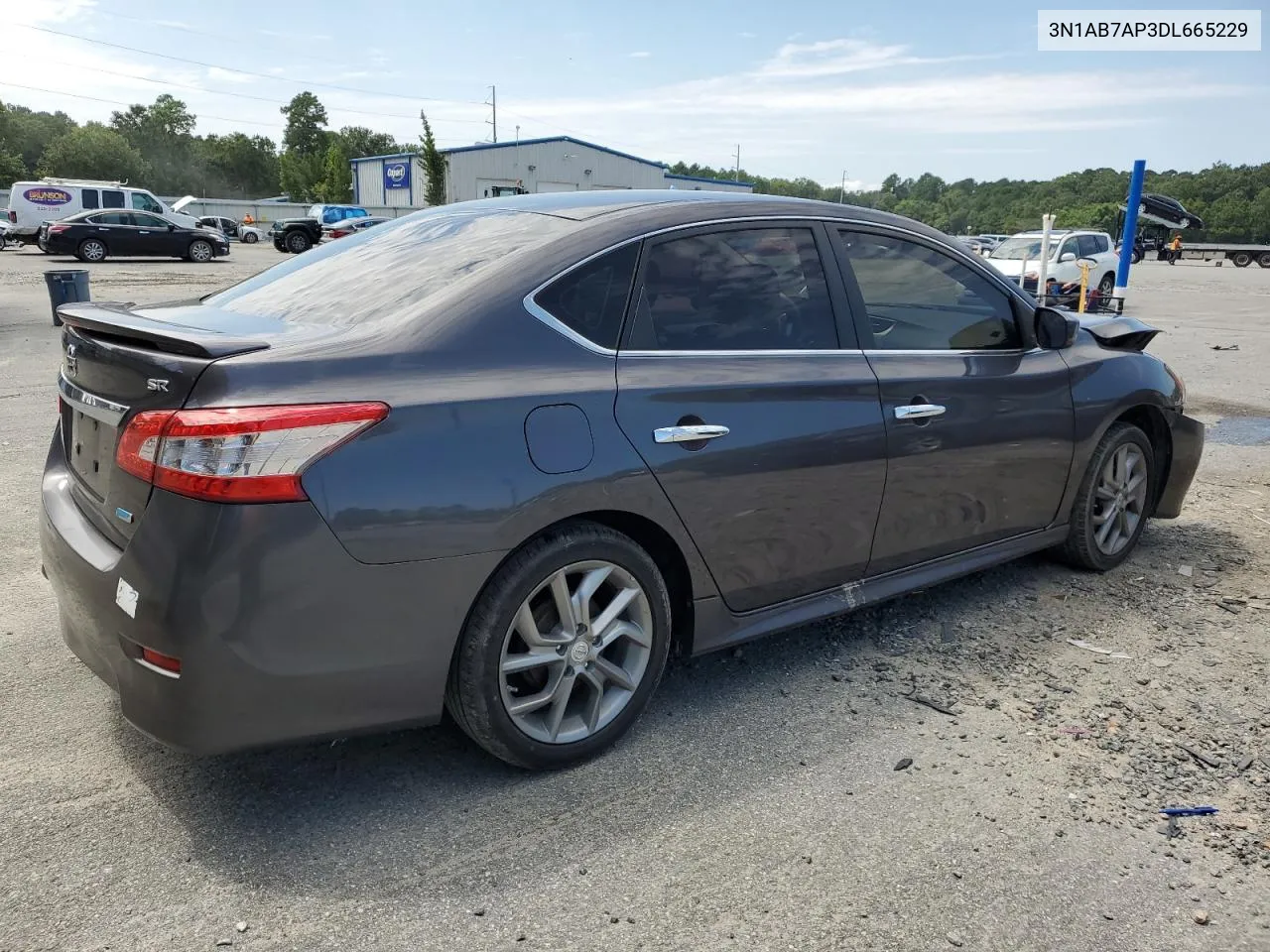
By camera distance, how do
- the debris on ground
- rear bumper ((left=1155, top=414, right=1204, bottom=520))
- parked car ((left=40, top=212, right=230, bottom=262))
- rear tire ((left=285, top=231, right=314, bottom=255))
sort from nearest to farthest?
the debris on ground → rear bumper ((left=1155, top=414, right=1204, bottom=520)) → parked car ((left=40, top=212, right=230, bottom=262)) → rear tire ((left=285, top=231, right=314, bottom=255))

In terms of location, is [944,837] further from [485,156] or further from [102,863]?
[485,156]

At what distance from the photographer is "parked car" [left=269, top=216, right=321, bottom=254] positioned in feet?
120

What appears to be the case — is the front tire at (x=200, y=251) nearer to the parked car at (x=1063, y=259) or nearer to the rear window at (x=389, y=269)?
the parked car at (x=1063, y=259)

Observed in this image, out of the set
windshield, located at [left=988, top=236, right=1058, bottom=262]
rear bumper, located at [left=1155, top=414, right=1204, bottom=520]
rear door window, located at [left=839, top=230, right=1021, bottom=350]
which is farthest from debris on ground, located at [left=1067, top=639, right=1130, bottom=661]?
windshield, located at [left=988, top=236, right=1058, bottom=262]

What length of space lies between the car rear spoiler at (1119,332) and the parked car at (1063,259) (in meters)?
15.3

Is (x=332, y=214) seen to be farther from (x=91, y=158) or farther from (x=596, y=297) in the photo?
(x=91, y=158)

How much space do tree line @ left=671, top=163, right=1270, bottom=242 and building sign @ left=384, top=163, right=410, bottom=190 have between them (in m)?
24.6

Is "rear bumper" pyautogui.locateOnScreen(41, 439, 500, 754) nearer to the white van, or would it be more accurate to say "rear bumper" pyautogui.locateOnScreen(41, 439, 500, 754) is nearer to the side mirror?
the side mirror

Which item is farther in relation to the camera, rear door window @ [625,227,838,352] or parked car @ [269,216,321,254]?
parked car @ [269,216,321,254]

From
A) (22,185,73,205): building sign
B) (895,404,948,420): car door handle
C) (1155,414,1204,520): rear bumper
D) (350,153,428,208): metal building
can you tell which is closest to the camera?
(895,404,948,420): car door handle

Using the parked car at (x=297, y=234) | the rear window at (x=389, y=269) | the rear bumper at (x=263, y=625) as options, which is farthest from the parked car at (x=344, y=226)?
the rear bumper at (x=263, y=625)

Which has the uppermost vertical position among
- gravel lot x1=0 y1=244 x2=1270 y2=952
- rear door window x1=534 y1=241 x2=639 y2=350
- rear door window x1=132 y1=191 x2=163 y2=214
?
rear door window x1=132 y1=191 x2=163 y2=214

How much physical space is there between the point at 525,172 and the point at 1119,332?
54.2 meters

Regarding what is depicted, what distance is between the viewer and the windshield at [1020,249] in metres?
21.0
